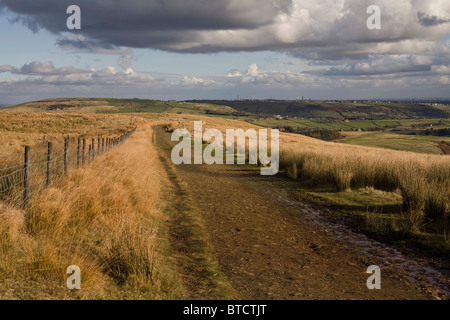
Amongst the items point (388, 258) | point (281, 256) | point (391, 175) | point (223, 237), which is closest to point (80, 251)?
Result: point (223, 237)

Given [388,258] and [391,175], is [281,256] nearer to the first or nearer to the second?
[388,258]

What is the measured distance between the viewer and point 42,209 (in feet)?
23.5

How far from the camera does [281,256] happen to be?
25.3 feet

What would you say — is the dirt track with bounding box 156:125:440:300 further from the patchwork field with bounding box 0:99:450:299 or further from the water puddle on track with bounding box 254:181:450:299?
the water puddle on track with bounding box 254:181:450:299

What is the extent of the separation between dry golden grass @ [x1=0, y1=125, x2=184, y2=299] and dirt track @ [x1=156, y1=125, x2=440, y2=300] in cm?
104

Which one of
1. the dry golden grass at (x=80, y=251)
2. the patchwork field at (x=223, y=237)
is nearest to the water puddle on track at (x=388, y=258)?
the patchwork field at (x=223, y=237)

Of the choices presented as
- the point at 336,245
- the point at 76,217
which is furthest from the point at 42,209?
the point at 336,245

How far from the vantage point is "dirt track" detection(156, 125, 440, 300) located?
237 inches

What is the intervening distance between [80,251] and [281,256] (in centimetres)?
368

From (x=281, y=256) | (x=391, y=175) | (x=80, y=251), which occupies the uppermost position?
(x=391, y=175)

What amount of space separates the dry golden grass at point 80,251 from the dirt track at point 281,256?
104 centimetres

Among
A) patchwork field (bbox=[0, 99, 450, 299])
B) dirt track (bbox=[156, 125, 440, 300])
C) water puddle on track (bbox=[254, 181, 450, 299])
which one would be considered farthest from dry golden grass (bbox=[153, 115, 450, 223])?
dirt track (bbox=[156, 125, 440, 300])
